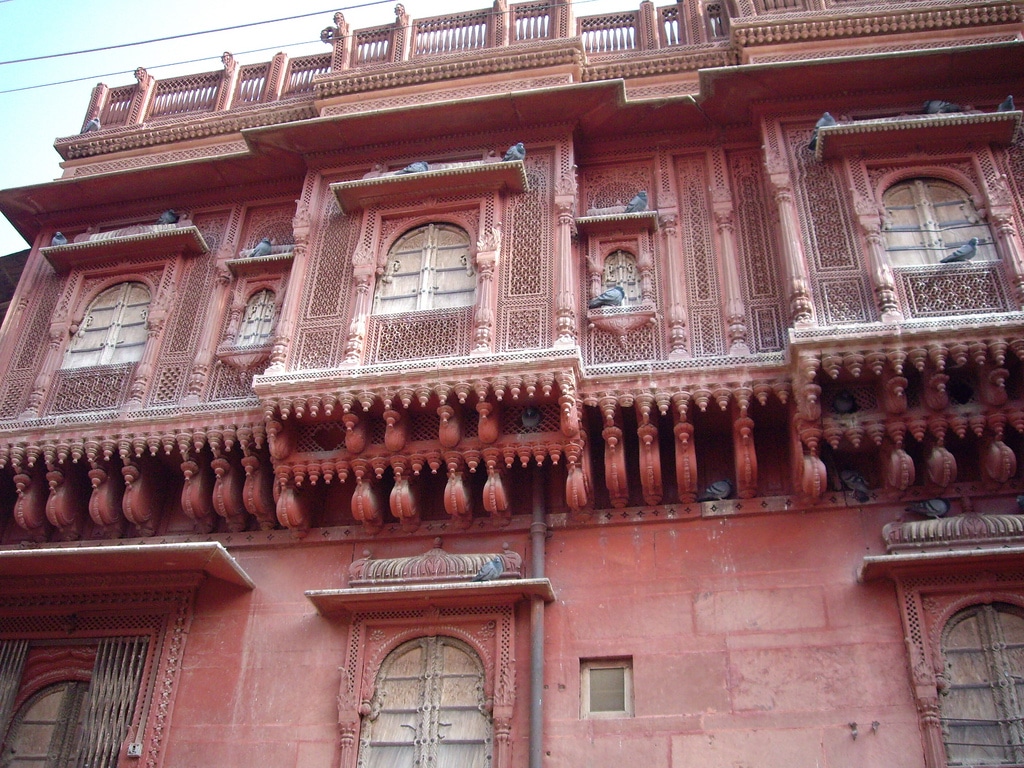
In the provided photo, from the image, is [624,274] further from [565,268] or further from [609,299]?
[565,268]

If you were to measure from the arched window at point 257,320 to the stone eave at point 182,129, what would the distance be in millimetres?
2042

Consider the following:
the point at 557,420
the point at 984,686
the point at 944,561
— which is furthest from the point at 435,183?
the point at 984,686

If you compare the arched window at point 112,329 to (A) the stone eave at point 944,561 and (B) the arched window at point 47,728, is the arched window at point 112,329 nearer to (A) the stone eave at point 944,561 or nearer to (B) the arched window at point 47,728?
(B) the arched window at point 47,728

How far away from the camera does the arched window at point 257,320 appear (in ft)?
32.2

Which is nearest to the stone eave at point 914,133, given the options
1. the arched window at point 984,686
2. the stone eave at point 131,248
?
the arched window at point 984,686

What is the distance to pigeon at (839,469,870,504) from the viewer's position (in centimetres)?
783

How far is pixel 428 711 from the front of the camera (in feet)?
24.8

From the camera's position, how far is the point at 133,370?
384 inches

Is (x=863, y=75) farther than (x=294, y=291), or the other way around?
(x=294, y=291)

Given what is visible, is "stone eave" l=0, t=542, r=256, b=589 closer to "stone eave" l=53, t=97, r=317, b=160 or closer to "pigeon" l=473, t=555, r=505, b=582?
"pigeon" l=473, t=555, r=505, b=582

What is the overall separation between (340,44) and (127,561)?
20.3 ft

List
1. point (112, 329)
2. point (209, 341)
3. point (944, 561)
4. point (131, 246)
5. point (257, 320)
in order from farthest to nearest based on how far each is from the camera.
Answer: point (131, 246), point (112, 329), point (257, 320), point (209, 341), point (944, 561)

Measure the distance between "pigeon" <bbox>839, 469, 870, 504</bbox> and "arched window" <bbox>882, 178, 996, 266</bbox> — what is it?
6.34 feet

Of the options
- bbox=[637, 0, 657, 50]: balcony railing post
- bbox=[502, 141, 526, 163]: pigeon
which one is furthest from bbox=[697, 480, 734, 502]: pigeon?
bbox=[637, 0, 657, 50]: balcony railing post
